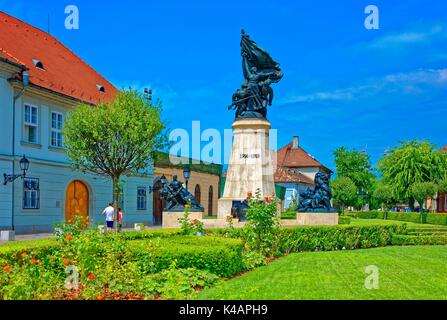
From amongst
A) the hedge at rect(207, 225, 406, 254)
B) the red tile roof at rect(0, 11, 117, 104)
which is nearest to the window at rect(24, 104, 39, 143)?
the red tile roof at rect(0, 11, 117, 104)

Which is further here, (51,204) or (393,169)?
(393,169)

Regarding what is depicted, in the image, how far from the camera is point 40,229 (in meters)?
28.0

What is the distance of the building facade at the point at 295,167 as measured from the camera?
7331cm

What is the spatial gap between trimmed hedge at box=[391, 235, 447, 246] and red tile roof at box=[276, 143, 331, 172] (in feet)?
190

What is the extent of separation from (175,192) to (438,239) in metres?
11.9

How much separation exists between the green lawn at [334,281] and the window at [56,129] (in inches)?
681

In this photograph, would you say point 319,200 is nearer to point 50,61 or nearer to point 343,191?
point 50,61

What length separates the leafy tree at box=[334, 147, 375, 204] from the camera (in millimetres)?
80812

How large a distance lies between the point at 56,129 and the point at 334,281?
859 inches

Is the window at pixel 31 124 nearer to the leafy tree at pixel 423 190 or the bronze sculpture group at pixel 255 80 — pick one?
the bronze sculpture group at pixel 255 80

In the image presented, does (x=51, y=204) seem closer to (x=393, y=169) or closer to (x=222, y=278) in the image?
(x=222, y=278)

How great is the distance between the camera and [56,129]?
3005 centimetres

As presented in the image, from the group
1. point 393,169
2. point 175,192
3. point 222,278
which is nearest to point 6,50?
point 175,192

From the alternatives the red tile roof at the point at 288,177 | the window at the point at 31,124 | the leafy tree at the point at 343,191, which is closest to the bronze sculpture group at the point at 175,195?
the window at the point at 31,124
